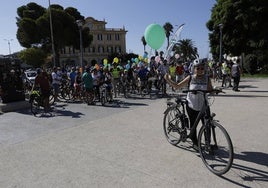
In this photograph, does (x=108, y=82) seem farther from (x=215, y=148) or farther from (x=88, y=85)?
(x=215, y=148)

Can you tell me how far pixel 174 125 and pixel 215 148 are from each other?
1.48 meters

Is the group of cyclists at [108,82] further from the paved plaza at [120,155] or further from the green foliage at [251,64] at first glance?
the green foliage at [251,64]

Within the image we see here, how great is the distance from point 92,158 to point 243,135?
11.3ft

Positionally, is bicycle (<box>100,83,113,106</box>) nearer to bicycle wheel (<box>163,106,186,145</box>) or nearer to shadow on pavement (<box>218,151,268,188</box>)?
bicycle wheel (<box>163,106,186,145</box>)

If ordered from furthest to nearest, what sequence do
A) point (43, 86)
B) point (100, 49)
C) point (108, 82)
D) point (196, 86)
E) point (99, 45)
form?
point (100, 49)
point (99, 45)
point (108, 82)
point (43, 86)
point (196, 86)

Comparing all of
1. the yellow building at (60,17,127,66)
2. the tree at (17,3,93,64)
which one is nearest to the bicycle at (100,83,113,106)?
the tree at (17,3,93,64)

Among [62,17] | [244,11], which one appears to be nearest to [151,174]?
[244,11]

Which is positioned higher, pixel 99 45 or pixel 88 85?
pixel 99 45

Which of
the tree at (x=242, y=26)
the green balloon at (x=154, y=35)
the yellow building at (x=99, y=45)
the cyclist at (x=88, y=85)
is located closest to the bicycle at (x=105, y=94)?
the cyclist at (x=88, y=85)

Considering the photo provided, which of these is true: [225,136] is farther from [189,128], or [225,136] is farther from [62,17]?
[62,17]

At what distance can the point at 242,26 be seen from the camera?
33.1 meters

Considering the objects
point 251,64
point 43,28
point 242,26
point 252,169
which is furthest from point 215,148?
point 43,28

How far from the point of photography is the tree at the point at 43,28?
4956 cm

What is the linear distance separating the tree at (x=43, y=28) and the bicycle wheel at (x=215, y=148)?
47822mm
